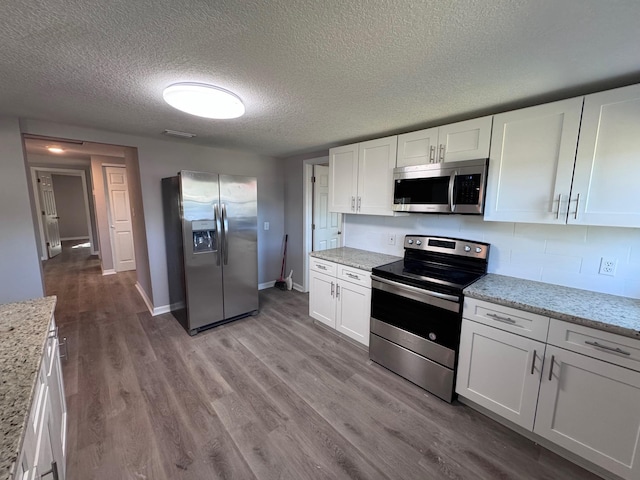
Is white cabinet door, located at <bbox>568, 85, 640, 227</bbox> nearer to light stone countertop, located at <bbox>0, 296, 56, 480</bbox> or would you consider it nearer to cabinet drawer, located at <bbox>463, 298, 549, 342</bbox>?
cabinet drawer, located at <bbox>463, 298, 549, 342</bbox>

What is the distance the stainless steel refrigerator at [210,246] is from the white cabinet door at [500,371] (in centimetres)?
249

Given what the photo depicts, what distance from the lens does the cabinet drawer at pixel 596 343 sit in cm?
134

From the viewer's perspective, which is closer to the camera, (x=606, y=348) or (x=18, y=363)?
(x=18, y=363)

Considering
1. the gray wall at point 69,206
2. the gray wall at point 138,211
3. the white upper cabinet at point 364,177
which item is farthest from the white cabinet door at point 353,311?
the gray wall at point 69,206

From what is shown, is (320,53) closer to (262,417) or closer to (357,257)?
(357,257)

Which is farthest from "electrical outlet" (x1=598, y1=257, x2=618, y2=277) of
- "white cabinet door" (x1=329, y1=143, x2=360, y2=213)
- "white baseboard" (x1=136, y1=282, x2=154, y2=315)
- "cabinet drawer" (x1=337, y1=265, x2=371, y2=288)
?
"white baseboard" (x1=136, y1=282, x2=154, y2=315)

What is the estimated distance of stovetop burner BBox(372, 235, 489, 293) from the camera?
2.09 metres

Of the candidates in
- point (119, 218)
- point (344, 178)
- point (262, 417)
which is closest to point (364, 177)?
point (344, 178)

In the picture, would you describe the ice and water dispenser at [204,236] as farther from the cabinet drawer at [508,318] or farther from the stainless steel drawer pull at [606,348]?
the stainless steel drawer pull at [606,348]

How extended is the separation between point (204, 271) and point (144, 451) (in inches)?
67.2

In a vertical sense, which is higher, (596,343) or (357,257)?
(357,257)

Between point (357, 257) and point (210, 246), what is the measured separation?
1.70m

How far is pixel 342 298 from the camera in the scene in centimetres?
286

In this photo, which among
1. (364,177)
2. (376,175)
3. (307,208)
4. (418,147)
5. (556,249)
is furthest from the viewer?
(307,208)
